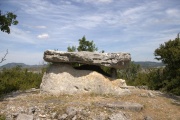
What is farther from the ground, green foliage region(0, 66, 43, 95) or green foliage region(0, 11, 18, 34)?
green foliage region(0, 11, 18, 34)

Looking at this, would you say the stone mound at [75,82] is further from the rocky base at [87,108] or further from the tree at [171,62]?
the tree at [171,62]

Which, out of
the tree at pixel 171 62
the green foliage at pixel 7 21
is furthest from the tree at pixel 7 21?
the tree at pixel 171 62

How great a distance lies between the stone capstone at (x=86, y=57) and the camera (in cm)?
1488

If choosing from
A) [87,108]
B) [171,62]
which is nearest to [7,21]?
[87,108]

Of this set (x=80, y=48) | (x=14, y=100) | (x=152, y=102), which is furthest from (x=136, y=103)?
(x=80, y=48)

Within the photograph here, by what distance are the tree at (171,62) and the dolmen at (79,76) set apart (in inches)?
209

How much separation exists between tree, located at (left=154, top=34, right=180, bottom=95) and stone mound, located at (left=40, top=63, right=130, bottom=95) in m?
5.32

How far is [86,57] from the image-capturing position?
1487cm

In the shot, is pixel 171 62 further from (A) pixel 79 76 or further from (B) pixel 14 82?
(B) pixel 14 82

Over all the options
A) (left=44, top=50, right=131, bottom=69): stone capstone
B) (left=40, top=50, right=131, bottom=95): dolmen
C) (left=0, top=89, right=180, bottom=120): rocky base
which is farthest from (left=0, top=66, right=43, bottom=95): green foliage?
(left=44, top=50, right=131, bottom=69): stone capstone

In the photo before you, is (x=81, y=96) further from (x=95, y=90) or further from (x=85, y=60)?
(x=85, y=60)

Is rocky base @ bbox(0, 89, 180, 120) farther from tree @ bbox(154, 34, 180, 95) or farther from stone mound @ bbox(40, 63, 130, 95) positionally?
tree @ bbox(154, 34, 180, 95)

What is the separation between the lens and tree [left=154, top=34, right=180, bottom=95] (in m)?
18.9

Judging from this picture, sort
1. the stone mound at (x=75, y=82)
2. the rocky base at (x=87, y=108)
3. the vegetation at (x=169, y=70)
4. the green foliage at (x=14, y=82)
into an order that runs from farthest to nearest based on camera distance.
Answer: the vegetation at (x=169, y=70)
the green foliage at (x=14, y=82)
the stone mound at (x=75, y=82)
the rocky base at (x=87, y=108)
